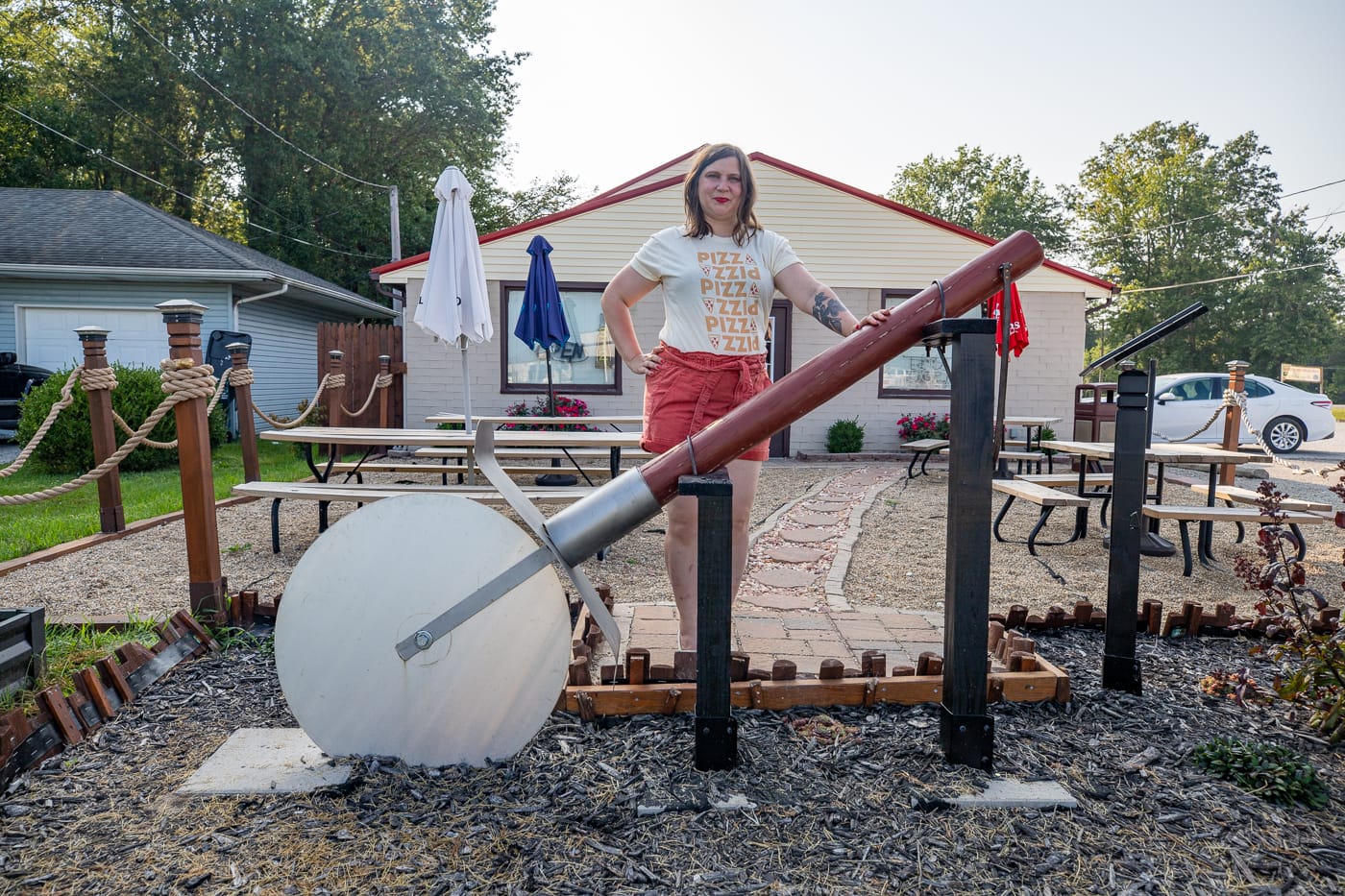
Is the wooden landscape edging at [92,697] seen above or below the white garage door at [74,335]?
below

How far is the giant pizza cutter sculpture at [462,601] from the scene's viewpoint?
196 centimetres

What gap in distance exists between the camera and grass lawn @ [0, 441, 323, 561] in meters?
5.45

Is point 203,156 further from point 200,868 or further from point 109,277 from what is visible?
point 200,868

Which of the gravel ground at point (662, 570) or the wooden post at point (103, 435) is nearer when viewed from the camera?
the gravel ground at point (662, 570)

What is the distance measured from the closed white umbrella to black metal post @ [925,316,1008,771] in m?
5.09

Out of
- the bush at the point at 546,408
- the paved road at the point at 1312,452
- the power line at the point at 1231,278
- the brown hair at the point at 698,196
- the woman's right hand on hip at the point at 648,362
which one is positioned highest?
the power line at the point at 1231,278

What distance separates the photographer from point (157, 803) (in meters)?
1.93

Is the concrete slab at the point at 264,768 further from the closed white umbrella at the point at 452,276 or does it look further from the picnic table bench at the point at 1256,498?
the picnic table bench at the point at 1256,498

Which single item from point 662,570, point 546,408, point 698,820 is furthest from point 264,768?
point 546,408

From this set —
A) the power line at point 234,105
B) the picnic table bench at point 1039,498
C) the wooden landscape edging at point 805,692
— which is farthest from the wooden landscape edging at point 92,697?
the power line at point 234,105

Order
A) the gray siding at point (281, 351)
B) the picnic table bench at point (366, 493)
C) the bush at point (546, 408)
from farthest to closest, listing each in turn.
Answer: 1. the gray siding at point (281, 351)
2. the bush at point (546, 408)
3. the picnic table bench at point (366, 493)

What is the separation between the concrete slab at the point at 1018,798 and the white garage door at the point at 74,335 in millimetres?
15618

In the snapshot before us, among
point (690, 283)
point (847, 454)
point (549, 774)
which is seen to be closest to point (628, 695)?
point (549, 774)

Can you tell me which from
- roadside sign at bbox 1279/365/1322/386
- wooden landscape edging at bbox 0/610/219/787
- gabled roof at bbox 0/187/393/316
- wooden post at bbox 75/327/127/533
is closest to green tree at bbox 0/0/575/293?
gabled roof at bbox 0/187/393/316
